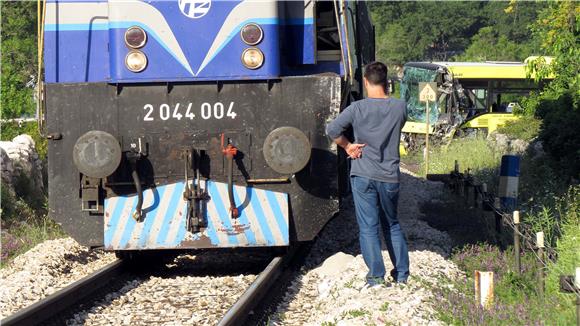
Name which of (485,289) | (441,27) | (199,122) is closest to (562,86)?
(199,122)

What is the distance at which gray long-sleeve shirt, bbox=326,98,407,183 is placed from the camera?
6.75 meters

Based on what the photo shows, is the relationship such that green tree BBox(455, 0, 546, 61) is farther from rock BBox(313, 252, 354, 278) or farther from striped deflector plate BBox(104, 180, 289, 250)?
striped deflector plate BBox(104, 180, 289, 250)

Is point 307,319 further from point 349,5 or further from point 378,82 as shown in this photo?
point 349,5

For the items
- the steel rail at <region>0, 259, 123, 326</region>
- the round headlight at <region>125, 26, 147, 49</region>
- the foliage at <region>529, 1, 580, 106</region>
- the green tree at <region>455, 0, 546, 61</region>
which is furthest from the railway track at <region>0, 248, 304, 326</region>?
the green tree at <region>455, 0, 546, 61</region>

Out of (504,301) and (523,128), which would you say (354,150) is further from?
(523,128)

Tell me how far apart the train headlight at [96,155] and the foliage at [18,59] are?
13109mm

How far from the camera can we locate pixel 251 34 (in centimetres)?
787

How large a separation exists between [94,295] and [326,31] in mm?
3395

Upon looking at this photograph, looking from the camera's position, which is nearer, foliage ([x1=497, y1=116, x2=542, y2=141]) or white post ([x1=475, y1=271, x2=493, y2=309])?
white post ([x1=475, y1=271, x2=493, y2=309])

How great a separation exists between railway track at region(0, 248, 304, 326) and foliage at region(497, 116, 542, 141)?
14.3 m

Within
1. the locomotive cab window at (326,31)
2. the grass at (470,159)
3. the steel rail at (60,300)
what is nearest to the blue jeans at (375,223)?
the locomotive cab window at (326,31)

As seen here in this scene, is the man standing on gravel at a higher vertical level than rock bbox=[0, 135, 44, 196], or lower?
higher

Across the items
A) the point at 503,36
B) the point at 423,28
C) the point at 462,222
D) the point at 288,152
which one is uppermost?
the point at 423,28

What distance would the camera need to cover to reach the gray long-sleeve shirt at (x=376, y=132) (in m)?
6.75
